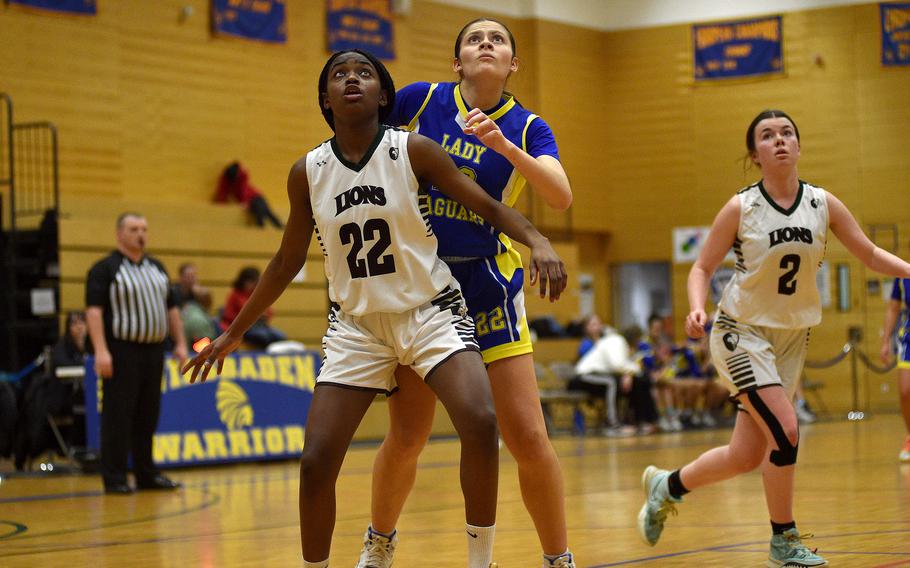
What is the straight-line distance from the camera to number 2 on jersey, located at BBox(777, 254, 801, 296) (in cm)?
544

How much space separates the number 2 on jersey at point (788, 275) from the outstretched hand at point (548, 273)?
1.91 metres

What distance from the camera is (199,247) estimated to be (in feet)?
53.4

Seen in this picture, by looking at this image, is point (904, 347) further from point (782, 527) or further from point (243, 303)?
point (243, 303)

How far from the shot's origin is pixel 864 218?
2275 centimetres

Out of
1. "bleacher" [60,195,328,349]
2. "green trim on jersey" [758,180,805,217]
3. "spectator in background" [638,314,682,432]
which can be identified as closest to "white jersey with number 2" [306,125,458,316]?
"green trim on jersey" [758,180,805,217]

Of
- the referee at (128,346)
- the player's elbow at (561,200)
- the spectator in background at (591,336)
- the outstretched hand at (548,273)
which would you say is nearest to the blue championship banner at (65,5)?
the referee at (128,346)

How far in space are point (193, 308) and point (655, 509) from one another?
8.29 metres

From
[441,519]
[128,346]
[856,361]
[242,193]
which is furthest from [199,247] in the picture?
[856,361]

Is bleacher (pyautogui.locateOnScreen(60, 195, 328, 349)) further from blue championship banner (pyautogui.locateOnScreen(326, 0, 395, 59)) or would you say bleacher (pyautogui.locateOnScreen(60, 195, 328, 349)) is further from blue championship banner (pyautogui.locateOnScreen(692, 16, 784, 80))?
blue championship banner (pyautogui.locateOnScreen(692, 16, 784, 80))

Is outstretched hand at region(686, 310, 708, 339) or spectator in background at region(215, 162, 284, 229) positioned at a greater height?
spectator in background at region(215, 162, 284, 229)

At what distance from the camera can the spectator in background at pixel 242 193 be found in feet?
57.3

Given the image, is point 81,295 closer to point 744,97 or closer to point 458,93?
point 458,93

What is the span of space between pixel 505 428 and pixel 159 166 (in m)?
14.3

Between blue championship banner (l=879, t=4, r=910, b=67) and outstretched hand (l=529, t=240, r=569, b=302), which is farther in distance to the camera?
blue championship banner (l=879, t=4, r=910, b=67)
